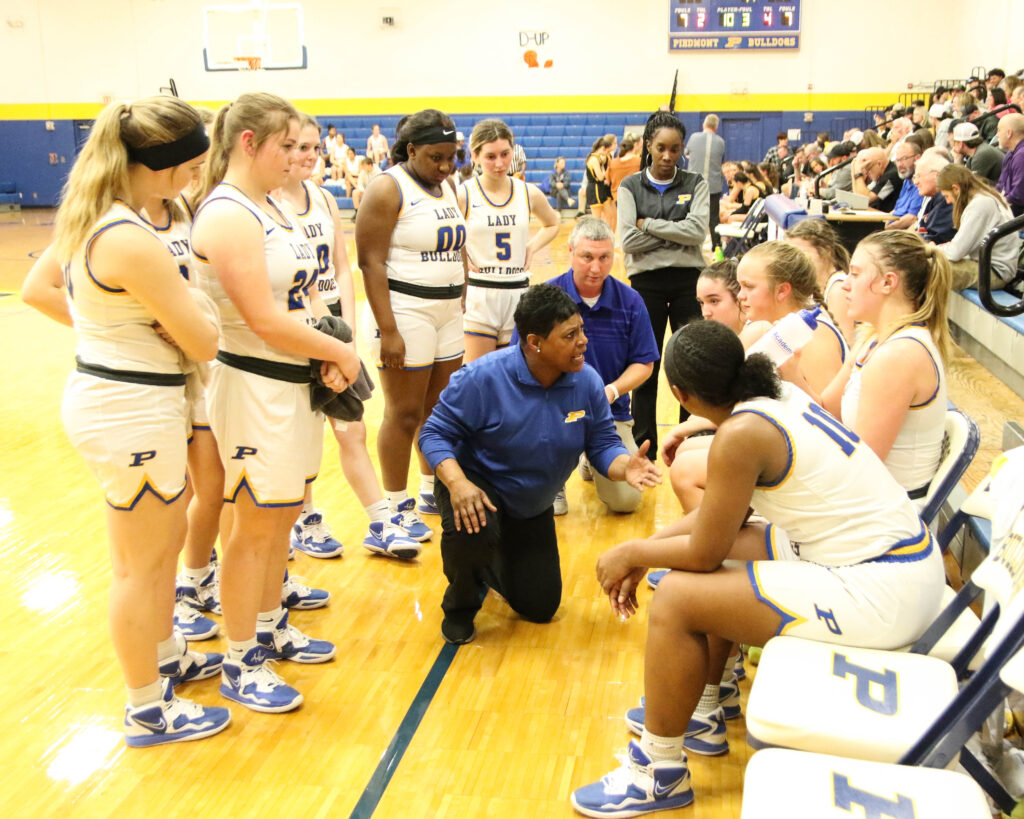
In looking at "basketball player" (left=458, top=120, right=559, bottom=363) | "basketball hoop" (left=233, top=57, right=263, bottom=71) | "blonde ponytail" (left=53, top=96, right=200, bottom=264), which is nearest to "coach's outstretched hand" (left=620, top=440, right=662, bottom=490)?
"blonde ponytail" (left=53, top=96, right=200, bottom=264)

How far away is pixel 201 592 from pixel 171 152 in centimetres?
165

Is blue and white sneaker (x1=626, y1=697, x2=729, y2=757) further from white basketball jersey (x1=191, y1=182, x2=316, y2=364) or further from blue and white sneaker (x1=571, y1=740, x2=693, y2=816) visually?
white basketball jersey (x1=191, y1=182, x2=316, y2=364)

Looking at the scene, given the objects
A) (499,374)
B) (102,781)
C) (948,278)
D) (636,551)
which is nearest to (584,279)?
(499,374)

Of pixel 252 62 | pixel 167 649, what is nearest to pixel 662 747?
pixel 167 649

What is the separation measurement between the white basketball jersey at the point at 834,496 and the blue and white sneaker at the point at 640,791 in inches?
24.5

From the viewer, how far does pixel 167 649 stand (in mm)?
A: 2764

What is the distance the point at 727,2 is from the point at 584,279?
18.5m

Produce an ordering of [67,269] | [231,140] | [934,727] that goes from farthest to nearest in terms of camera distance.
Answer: [231,140] → [67,269] → [934,727]

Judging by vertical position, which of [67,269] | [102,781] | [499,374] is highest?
[67,269]

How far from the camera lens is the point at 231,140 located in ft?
8.47

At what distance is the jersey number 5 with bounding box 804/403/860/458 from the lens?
6.81 ft

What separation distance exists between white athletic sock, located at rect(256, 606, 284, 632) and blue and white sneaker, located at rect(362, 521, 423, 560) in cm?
81

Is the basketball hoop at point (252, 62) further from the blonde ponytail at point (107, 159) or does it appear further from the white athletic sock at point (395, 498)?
the blonde ponytail at point (107, 159)

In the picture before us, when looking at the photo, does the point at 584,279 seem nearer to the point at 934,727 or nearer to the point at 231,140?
the point at 231,140
